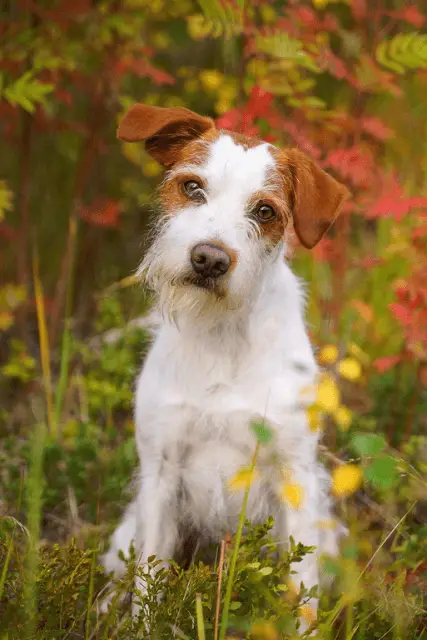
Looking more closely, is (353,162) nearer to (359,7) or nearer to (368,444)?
A: (359,7)

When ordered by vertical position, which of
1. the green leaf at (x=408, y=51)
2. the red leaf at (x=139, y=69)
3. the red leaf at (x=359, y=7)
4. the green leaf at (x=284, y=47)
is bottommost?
the red leaf at (x=139, y=69)

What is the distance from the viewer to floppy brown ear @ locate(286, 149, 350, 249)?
2402 millimetres

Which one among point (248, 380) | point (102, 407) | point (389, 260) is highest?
point (389, 260)

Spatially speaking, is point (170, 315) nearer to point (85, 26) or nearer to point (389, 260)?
point (389, 260)

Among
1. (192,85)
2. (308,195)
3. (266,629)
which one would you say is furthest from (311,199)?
(192,85)

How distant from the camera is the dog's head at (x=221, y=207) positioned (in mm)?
2211

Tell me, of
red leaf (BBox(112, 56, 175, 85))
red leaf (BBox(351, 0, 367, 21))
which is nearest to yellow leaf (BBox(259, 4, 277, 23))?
red leaf (BBox(351, 0, 367, 21))

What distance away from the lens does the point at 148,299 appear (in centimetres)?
288

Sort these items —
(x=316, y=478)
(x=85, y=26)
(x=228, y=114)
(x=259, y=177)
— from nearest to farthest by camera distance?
(x=259, y=177) < (x=316, y=478) < (x=228, y=114) < (x=85, y=26)

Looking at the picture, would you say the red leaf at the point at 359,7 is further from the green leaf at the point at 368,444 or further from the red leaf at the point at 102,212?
the green leaf at the point at 368,444

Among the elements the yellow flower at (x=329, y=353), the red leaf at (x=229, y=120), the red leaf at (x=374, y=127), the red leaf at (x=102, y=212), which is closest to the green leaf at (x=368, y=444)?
the yellow flower at (x=329, y=353)

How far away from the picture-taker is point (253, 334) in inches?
97.2

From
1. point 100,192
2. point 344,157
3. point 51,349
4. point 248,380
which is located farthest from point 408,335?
point 100,192

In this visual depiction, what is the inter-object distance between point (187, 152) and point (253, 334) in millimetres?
629
